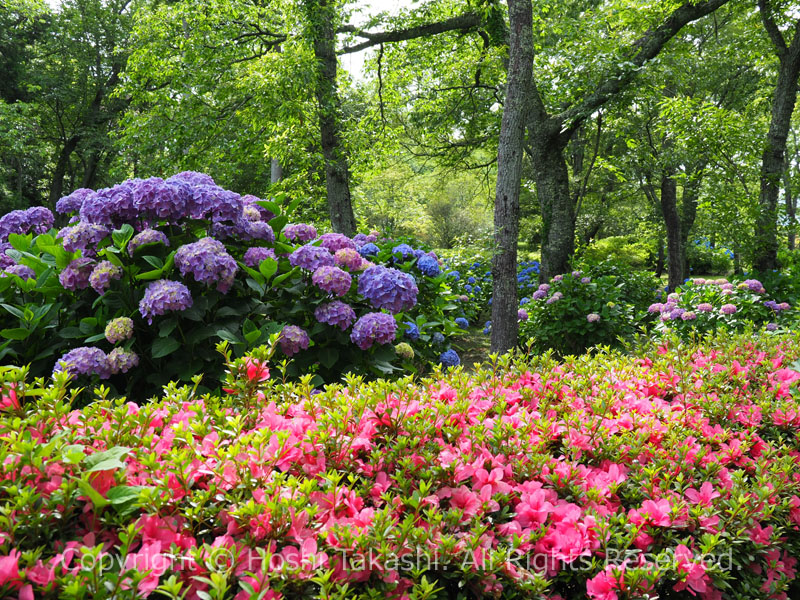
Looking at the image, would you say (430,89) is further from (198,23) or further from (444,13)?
(198,23)

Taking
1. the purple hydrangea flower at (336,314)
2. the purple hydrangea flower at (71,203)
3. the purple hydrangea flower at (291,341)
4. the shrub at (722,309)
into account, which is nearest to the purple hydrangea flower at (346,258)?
the purple hydrangea flower at (336,314)

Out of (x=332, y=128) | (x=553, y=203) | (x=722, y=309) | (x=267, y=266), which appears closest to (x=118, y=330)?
(x=267, y=266)

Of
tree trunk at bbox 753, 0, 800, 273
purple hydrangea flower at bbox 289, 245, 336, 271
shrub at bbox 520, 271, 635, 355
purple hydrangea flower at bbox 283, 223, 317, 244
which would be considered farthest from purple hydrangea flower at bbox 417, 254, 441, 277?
tree trunk at bbox 753, 0, 800, 273

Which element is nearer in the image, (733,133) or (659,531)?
(659,531)

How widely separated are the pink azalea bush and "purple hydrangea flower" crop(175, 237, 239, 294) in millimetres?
817

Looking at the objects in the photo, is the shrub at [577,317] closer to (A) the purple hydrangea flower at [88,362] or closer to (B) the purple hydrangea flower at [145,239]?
(B) the purple hydrangea flower at [145,239]

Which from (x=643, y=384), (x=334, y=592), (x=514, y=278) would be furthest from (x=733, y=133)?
(x=334, y=592)

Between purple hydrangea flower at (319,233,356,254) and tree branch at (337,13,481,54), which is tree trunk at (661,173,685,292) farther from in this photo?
purple hydrangea flower at (319,233,356,254)

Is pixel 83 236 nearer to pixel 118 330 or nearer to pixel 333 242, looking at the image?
pixel 118 330

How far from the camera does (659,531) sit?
4.37 ft

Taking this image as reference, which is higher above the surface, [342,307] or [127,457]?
[342,307]

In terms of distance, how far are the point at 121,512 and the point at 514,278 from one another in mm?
4426

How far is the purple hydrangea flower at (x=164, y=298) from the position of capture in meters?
2.27

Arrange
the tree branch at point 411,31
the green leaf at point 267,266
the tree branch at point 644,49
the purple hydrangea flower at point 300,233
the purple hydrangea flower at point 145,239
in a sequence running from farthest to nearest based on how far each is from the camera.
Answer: the tree branch at point 411,31
the tree branch at point 644,49
the purple hydrangea flower at point 300,233
the green leaf at point 267,266
the purple hydrangea flower at point 145,239
